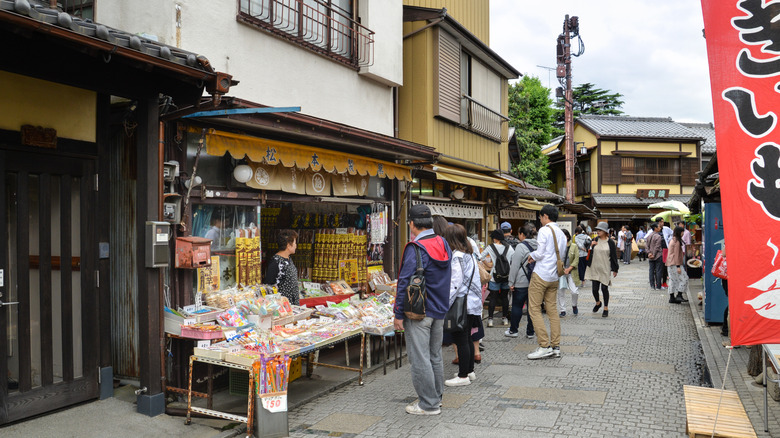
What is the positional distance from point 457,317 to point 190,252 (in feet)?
10.6

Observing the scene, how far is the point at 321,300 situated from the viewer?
Result: 9250 millimetres

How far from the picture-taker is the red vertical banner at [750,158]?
399 centimetres

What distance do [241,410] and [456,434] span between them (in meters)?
2.46

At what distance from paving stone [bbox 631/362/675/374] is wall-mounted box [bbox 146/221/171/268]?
6.53m

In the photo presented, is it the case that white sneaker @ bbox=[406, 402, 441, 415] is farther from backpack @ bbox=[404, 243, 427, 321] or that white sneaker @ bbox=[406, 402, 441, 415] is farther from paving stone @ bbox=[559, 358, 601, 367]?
paving stone @ bbox=[559, 358, 601, 367]

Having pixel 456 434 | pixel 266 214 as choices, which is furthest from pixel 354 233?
pixel 456 434

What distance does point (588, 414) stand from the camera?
6168 mm

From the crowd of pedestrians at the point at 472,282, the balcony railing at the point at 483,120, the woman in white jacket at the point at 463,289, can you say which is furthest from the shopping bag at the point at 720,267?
the balcony railing at the point at 483,120

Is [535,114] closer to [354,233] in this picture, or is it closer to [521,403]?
[354,233]

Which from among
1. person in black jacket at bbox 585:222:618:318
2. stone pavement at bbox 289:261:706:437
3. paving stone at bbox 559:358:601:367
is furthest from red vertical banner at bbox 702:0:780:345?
person in black jacket at bbox 585:222:618:318

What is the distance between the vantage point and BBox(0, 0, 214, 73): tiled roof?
401 cm

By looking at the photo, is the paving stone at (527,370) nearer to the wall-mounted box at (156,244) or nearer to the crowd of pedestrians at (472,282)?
the crowd of pedestrians at (472,282)

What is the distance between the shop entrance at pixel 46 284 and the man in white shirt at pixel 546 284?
595 centimetres

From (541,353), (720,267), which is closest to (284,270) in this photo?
(541,353)
